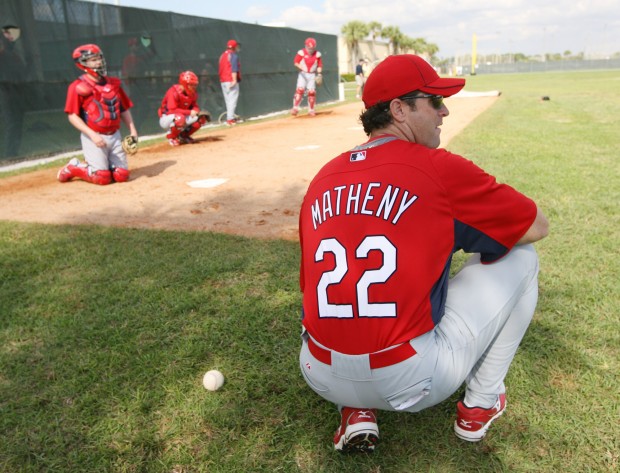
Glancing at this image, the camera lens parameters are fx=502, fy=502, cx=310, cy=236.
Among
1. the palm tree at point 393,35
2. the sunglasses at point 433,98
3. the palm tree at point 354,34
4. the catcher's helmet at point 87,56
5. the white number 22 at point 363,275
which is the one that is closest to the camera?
the white number 22 at point 363,275

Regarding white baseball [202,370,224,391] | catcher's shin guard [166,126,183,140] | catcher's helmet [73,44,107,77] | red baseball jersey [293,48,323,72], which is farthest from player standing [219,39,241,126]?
white baseball [202,370,224,391]

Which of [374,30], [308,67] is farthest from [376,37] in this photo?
[308,67]

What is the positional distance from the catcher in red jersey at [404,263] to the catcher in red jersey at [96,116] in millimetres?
5430

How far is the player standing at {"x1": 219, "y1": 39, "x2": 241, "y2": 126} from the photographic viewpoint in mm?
13583

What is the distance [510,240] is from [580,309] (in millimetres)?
1555

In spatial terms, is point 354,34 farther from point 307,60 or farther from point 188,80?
point 188,80

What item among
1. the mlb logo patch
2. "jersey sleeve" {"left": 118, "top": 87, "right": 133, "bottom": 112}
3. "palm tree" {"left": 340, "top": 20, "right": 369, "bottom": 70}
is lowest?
the mlb logo patch

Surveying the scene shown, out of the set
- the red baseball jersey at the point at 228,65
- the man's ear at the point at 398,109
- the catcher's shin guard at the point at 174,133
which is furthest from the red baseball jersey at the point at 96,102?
the red baseball jersey at the point at 228,65

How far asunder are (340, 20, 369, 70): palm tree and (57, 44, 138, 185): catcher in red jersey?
3122 inches

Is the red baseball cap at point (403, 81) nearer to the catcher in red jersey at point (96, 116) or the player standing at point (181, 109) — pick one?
the catcher in red jersey at point (96, 116)

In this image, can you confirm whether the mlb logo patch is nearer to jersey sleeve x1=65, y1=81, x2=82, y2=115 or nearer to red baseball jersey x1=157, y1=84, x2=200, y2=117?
jersey sleeve x1=65, y1=81, x2=82, y2=115

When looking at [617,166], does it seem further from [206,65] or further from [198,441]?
[206,65]

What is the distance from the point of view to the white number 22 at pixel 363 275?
1618 mm

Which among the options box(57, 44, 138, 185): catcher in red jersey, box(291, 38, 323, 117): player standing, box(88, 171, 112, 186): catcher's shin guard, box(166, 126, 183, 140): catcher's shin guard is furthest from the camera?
box(291, 38, 323, 117): player standing
